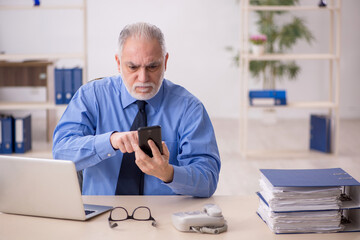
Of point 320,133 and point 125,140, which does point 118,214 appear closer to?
point 125,140

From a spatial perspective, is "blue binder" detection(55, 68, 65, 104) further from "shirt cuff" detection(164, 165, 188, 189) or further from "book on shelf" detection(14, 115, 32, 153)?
"shirt cuff" detection(164, 165, 188, 189)

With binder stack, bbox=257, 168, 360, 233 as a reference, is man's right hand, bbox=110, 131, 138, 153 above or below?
above

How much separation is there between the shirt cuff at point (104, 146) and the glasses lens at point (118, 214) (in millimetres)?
240

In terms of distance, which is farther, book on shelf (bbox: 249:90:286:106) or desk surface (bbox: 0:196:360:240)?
book on shelf (bbox: 249:90:286:106)

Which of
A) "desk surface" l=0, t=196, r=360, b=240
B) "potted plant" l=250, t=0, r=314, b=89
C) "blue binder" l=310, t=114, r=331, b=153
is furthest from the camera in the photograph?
"potted plant" l=250, t=0, r=314, b=89

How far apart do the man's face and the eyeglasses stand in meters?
0.49

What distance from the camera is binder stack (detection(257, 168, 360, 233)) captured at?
157 cm

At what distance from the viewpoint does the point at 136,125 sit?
83.4 inches

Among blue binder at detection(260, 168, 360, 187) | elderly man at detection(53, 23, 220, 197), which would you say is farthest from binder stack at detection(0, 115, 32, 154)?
blue binder at detection(260, 168, 360, 187)

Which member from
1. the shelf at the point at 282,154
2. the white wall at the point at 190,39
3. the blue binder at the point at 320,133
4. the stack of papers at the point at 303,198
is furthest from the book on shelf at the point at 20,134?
the stack of papers at the point at 303,198

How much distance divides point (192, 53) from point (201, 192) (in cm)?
546

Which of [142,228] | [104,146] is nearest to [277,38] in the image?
[104,146]

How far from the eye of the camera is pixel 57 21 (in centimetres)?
704

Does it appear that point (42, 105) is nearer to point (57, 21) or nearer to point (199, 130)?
point (57, 21)
